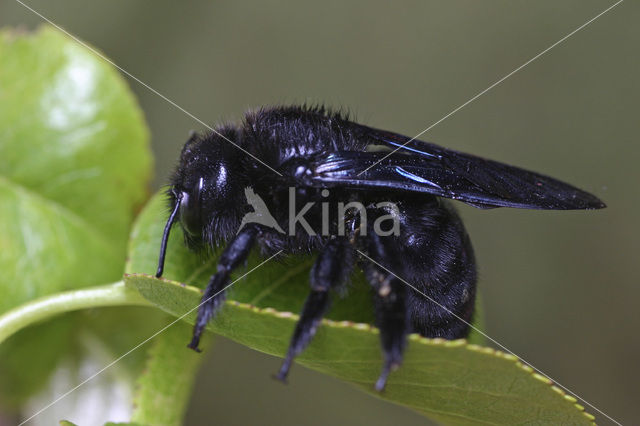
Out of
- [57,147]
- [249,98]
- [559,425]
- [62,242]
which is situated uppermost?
[249,98]

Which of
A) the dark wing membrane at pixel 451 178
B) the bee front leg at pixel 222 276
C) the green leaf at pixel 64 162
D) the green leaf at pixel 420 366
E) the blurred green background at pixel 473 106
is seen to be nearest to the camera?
the green leaf at pixel 420 366

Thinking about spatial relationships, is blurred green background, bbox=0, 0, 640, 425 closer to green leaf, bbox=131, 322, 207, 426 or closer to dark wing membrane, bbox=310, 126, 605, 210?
green leaf, bbox=131, 322, 207, 426

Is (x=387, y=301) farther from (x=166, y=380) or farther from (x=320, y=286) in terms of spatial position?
(x=166, y=380)

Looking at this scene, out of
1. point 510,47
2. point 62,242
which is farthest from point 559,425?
point 510,47

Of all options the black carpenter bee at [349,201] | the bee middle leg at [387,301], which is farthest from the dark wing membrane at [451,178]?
the bee middle leg at [387,301]

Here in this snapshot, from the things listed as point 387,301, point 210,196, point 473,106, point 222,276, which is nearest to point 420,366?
point 387,301

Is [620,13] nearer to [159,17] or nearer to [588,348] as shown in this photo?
[588,348]

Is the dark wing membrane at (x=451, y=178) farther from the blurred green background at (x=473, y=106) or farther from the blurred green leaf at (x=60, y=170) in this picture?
the blurred green background at (x=473, y=106)
